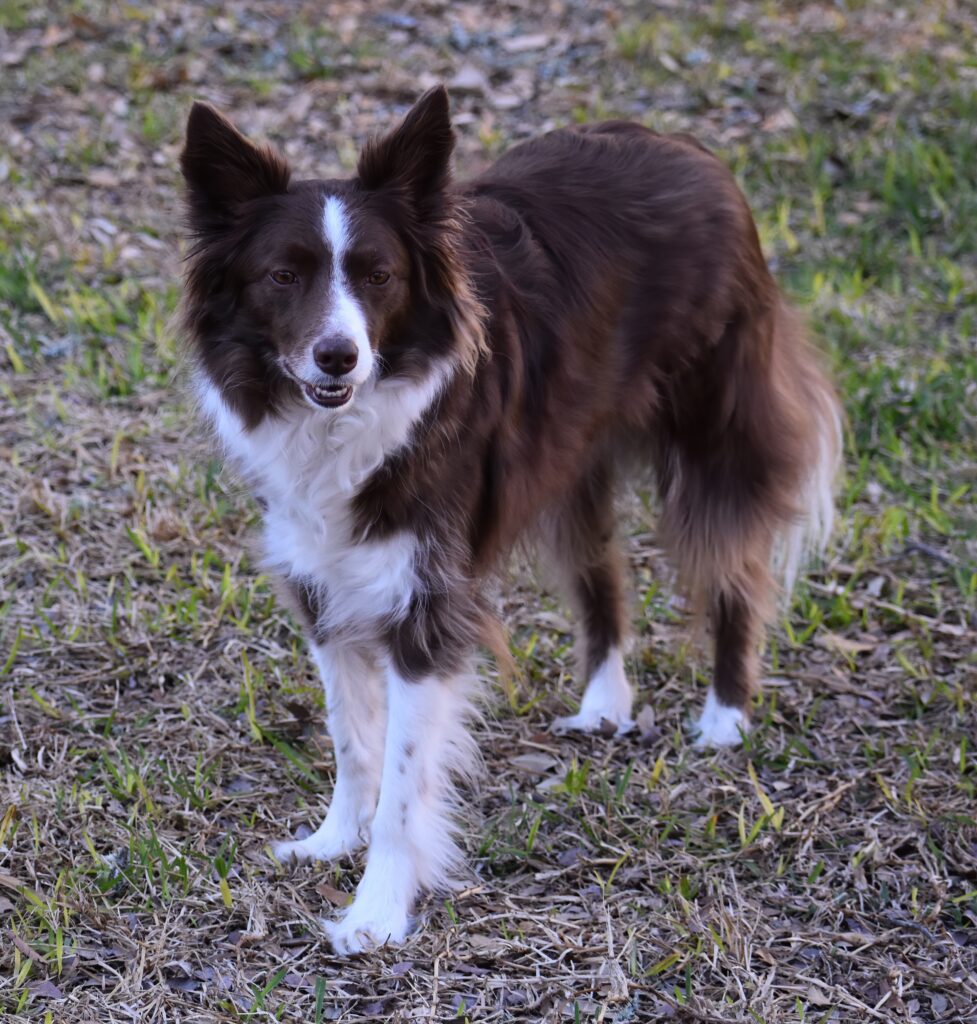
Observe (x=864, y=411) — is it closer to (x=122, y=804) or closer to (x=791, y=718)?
(x=791, y=718)

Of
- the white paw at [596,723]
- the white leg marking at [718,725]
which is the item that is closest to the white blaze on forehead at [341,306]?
the white paw at [596,723]

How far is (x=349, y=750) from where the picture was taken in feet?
11.3

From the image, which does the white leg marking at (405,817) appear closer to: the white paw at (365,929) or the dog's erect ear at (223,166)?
the white paw at (365,929)

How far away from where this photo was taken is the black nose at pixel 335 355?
2.76 meters

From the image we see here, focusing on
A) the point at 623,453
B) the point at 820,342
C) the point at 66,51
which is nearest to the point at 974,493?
the point at 820,342

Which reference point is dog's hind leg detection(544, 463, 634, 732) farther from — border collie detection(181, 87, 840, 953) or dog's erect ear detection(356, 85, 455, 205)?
dog's erect ear detection(356, 85, 455, 205)

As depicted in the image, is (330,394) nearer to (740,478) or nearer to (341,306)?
(341,306)

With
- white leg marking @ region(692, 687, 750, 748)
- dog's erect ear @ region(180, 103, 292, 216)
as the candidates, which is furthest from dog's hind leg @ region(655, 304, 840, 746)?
dog's erect ear @ region(180, 103, 292, 216)

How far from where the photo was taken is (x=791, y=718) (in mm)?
4098

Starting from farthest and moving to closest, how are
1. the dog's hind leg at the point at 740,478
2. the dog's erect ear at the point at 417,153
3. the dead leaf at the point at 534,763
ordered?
1. the dead leaf at the point at 534,763
2. the dog's hind leg at the point at 740,478
3. the dog's erect ear at the point at 417,153

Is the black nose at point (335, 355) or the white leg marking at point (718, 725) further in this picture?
the white leg marking at point (718, 725)

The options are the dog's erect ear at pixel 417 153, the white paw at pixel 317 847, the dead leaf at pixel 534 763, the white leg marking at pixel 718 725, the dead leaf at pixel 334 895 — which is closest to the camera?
the dog's erect ear at pixel 417 153

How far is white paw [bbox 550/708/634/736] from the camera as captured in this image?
4027 millimetres

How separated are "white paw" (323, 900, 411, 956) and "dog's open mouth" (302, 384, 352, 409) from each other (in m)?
1.27
